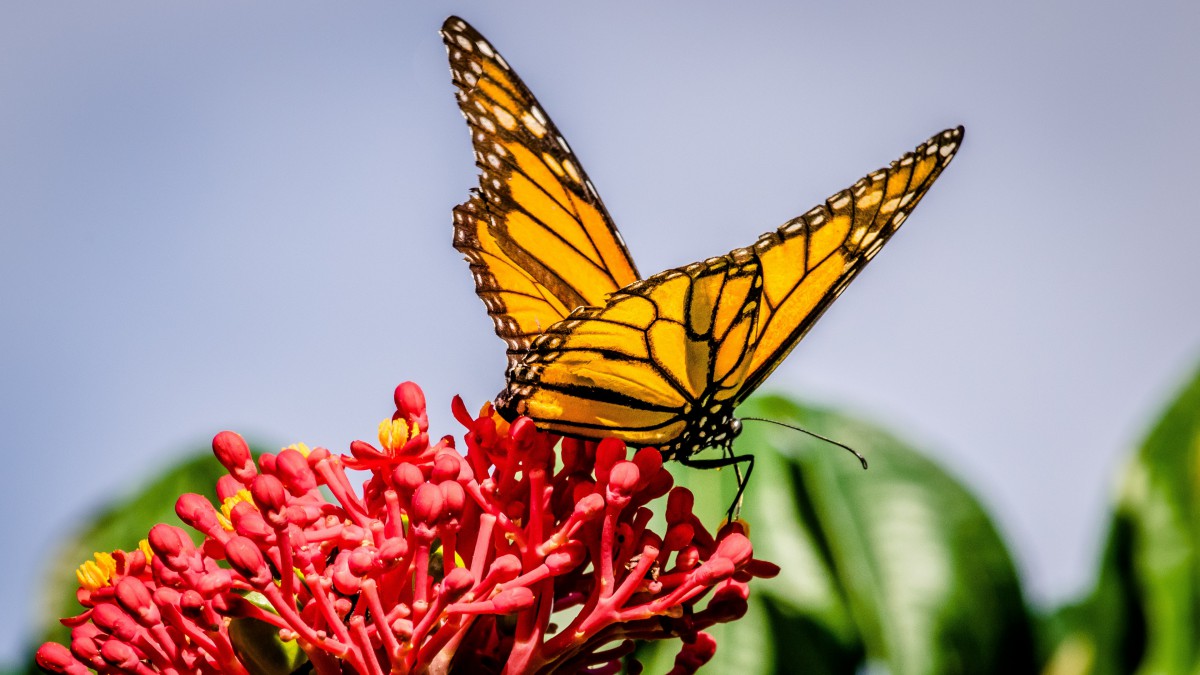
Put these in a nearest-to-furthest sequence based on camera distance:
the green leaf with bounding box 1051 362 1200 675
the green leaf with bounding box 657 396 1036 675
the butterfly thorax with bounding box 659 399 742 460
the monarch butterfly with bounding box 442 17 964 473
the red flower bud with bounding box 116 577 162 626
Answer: the red flower bud with bounding box 116 577 162 626, the monarch butterfly with bounding box 442 17 964 473, the butterfly thorax with bounding box 659 399 742 460, the green leaf with bounding box 657 396 1036 675, the green leaf with bounding box 1051 362 1200 675

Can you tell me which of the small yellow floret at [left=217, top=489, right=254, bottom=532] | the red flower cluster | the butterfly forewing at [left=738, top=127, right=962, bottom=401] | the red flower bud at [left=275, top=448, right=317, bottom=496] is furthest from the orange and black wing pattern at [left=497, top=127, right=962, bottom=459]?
the small yellow floret at [left=217, top=489, right=254, bottom=532]

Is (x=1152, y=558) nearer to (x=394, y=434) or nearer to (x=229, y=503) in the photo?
(x=394, y=434)

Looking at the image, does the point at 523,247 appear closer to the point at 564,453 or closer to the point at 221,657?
the point at 564,453

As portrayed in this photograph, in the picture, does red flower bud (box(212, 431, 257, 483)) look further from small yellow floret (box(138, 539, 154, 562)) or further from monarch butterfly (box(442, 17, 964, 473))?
monarch butterfly (box(442, 17, 964, 473))

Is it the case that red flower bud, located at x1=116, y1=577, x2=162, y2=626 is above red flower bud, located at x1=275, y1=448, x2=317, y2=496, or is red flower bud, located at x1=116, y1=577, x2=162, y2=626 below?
below

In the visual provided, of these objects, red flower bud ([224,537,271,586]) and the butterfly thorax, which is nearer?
red flower bud ([224,537,271,586])

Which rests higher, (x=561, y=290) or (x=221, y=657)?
(x=561, y=290)

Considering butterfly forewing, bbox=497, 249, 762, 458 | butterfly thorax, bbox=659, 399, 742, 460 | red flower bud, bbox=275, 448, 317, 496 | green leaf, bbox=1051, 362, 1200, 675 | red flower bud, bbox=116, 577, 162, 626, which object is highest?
red flower bud, bbox=275, 448, 317, 496

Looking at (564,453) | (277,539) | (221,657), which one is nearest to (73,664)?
(221,657)
